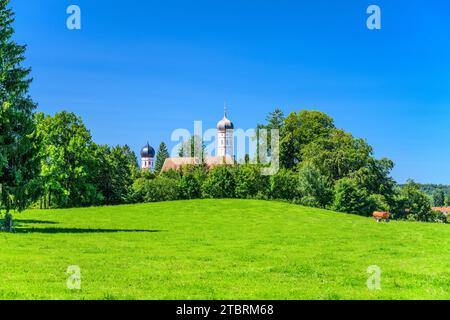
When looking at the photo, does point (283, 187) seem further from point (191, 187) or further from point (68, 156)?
point (68, 156)

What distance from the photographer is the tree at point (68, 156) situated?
62.1 meters

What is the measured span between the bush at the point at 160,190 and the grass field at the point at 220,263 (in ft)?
147

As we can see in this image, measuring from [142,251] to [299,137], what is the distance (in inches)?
2752

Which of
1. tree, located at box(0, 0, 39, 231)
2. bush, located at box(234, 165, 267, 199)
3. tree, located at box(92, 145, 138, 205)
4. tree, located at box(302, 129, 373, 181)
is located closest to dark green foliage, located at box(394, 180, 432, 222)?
tree, located at box(302, 129, 373, 181)

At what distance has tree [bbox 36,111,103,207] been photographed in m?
62.1

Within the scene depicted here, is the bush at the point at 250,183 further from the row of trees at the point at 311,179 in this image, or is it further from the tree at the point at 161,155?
the tree at the point at 161,155

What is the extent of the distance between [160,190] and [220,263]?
68.6m

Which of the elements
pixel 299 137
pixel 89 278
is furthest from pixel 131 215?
pixel 299 137

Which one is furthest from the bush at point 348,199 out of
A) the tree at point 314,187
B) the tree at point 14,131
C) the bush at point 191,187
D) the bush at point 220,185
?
the tree at point 14,131

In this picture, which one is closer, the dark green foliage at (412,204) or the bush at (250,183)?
the bush at (250,183)

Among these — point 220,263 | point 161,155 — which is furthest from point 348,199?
point 161,155

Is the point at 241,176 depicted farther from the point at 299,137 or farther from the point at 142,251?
the point at 142,251

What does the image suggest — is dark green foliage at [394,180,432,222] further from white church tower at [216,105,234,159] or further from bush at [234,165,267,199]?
white church tower at [216,105,234,159]

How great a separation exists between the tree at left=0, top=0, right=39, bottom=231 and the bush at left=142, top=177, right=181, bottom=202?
4992cm
